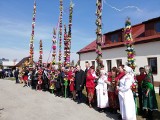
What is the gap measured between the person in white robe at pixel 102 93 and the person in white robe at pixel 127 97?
156 centimetres

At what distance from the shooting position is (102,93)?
10109 mm

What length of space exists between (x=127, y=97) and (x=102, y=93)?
1.93 m

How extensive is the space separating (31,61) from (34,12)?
4742mm

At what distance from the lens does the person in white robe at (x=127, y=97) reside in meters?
8.14

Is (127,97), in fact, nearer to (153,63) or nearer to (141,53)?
(153,63)

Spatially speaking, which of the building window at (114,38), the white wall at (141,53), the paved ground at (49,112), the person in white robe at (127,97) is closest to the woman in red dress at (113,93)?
the paved ground at (49,112)

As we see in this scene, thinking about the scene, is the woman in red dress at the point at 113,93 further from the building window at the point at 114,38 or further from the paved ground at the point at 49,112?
the building window at the point at 114,38

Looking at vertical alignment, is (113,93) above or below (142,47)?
below

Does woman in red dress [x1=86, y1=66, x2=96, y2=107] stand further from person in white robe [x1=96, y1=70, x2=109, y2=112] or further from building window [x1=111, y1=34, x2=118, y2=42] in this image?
building window [x1=111, y1=34, x2=118, y2=42]

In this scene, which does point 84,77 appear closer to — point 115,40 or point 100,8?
point 100,8

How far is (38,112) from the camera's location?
32.5 ft

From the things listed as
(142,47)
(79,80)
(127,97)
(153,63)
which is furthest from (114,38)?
(127,97)

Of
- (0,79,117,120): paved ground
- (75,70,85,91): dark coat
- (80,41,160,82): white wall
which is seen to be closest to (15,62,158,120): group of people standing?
(75,70,85,91): dark coat

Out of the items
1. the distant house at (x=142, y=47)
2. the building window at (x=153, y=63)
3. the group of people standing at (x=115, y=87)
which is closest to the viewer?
the group of people standing at (x=115, y=87)
